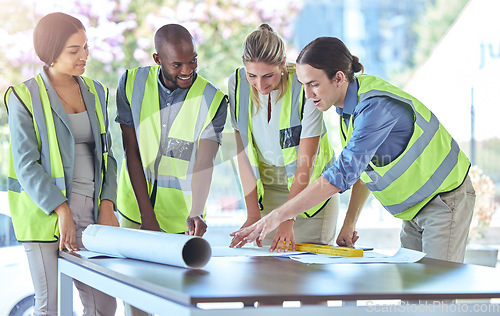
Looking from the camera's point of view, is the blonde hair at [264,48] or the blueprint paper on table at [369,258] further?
the blonde hair at [264,48]

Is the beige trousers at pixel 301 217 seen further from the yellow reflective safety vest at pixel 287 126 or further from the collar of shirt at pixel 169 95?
the collar of shirt at pixel 169 95

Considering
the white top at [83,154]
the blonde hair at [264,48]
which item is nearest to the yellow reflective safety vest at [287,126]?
the blonde hair at [264,48]

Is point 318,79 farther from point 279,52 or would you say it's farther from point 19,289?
point 19,289

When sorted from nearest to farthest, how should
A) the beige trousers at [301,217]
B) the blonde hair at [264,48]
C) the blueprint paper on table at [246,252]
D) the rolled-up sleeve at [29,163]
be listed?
1. the blueprint paper on table at [246,252]
2. the rolled-up sleeve at [29,163]
3. the blonde hair at [264,48]
4. the beige trousers at [301,217]

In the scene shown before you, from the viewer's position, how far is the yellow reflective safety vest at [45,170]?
1618 millimetres

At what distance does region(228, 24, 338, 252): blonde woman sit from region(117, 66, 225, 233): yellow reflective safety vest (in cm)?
11

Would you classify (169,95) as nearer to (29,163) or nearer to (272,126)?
(272,126)

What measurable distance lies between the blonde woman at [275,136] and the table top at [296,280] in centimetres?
48

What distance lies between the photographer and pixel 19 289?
300 cm

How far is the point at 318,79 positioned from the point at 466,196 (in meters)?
0.52

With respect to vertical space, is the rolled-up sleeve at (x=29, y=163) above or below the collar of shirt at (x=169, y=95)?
below

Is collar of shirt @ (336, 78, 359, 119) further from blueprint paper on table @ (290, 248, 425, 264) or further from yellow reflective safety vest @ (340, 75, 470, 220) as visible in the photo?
blueprint paper on table @ (290, 248, 425, 264)

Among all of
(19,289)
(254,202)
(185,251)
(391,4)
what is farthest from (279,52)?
(391,4)

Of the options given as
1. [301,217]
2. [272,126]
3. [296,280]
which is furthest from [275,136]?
[296,280]
